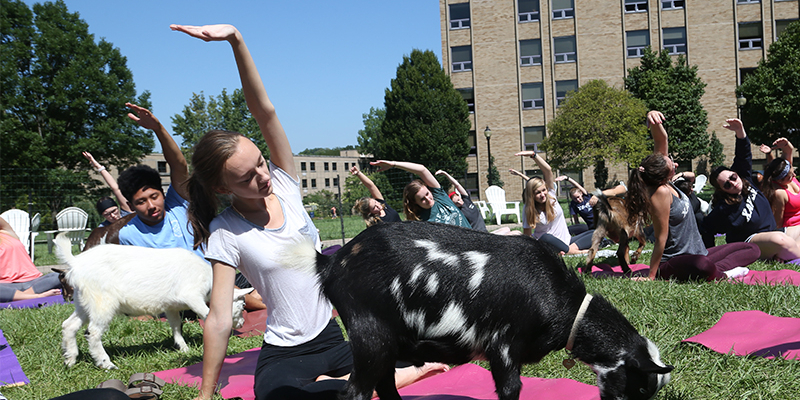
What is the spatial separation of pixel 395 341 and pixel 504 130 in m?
38.5

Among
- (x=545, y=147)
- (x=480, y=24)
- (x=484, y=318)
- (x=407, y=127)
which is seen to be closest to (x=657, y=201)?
(x=484, y=318)

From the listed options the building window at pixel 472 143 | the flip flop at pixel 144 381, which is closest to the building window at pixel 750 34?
the building window at pixel 472 143

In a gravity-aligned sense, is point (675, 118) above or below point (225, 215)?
above

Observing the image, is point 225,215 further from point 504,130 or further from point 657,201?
point 504,130

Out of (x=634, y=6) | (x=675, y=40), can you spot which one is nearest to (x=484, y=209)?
(x=634, y=6)

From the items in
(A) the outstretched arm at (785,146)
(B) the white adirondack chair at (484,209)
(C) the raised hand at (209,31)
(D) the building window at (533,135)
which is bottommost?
(B) the white adirondack chair at (484,209)

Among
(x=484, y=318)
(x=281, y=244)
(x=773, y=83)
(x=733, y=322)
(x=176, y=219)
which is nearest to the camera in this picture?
(x=484, y=318)

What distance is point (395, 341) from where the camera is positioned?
204 cm

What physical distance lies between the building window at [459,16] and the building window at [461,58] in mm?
1658

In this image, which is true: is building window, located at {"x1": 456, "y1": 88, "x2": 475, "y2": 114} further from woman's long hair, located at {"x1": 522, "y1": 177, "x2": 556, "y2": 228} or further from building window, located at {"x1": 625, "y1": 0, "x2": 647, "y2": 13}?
woman's long hair, located at {"x1": 522, "y1": 177, "x2": 556, "y2": 228}

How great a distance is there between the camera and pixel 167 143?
4.18m

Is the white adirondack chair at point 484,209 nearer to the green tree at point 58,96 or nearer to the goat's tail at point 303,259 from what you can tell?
the goat's tail at point 303,259

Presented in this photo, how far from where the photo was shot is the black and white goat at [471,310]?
1972mm

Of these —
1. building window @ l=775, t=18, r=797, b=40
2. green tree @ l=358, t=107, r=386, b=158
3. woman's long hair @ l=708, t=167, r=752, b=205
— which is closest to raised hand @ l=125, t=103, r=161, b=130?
woman's long hair @ l=708, t=167, r=752, b=205
